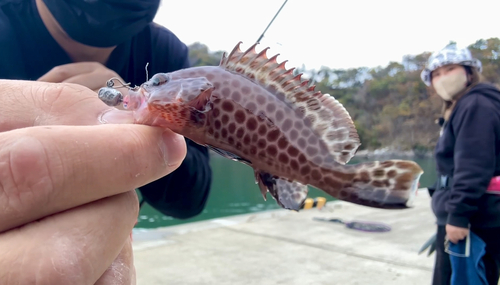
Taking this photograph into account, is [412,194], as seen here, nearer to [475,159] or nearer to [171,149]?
[171,149]

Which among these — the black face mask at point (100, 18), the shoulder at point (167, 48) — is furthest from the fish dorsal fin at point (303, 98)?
the shoulder at point (167, 48)

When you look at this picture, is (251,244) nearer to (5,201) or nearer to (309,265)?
(309,265)

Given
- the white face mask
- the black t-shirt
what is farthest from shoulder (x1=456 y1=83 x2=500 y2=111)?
the black t-shirt

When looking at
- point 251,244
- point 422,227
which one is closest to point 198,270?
point 251,244

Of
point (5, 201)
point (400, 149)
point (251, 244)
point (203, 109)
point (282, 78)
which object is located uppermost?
point (282, 78)

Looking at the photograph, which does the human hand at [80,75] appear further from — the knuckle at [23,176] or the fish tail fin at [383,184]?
the fish tail fin at [383,184]

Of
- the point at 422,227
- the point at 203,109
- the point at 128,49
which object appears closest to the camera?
the point at 203,109
